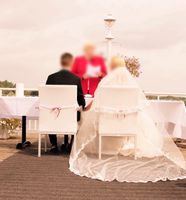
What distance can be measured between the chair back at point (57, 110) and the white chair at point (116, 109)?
0.29 metres

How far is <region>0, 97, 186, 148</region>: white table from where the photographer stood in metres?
5.38

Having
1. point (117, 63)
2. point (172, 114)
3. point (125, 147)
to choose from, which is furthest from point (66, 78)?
point (172, 114)

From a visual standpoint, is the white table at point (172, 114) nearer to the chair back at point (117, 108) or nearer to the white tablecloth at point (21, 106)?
the chair back at point (117, 108)

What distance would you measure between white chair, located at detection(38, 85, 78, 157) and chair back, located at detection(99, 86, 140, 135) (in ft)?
0.98

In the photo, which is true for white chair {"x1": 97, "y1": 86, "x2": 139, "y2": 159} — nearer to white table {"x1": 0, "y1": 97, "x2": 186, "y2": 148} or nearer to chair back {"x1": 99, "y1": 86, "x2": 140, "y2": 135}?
chair back {"x1": 99, "y1": 86, "x2": 140, "y2": 135}

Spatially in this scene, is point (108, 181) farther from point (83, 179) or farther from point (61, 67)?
point (61, 67)

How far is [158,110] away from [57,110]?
1.26m

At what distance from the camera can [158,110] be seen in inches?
213

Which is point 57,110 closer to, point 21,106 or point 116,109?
point 116,109

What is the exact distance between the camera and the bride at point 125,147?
14.4 ft

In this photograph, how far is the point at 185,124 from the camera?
17.6 ft

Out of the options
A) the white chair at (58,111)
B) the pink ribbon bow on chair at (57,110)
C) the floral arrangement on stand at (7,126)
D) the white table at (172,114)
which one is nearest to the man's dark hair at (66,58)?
the white chair at (58,111)

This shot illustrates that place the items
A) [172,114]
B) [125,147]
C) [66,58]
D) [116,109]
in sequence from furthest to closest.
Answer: [172,114]
[125,147]
[66,58]
[116,109]

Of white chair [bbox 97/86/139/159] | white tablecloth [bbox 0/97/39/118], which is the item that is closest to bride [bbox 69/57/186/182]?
white chair [bbox 97/86/139/159]
